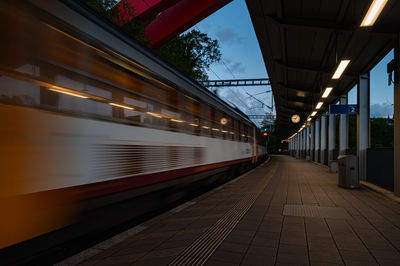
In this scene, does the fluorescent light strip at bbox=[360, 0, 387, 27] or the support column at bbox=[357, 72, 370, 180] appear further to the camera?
the support column at bbox=[357, 72, 370, 180]

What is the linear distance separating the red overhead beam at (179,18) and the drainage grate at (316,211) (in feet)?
49.3

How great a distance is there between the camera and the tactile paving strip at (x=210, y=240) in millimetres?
3398

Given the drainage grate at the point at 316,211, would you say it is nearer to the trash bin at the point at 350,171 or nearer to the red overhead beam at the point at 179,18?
the trash bin at the point at 350,171

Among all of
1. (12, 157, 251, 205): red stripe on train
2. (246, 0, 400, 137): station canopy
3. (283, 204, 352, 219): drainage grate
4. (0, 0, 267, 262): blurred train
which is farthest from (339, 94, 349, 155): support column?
(0, 0, 267, 262): blurred train

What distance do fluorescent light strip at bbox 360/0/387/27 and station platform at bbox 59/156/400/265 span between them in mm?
3454

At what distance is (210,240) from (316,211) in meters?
2.98

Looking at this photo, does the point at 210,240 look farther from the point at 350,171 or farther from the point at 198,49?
the point at 198,49

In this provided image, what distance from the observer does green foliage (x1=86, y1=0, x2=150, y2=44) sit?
13207 mm

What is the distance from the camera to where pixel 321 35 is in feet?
32.8

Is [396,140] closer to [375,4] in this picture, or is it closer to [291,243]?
[375,4]

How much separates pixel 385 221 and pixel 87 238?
15.8 ft

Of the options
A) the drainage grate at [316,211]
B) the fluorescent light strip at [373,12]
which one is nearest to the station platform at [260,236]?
the drainage grate at [316,211]

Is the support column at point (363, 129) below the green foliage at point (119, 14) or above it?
below

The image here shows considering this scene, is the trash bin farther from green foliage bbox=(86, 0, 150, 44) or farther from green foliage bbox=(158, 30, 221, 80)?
green foliage bbox=(158, 30, 221, 80)
